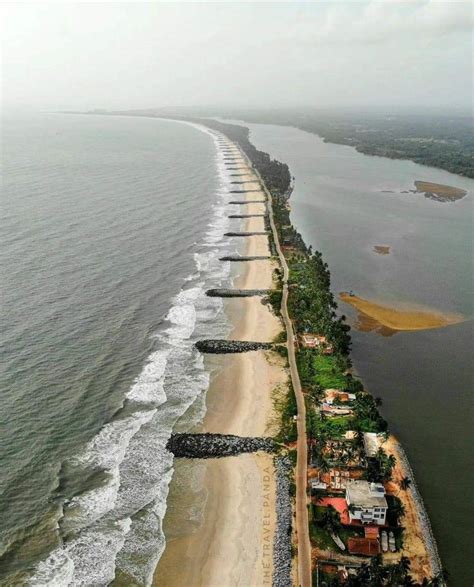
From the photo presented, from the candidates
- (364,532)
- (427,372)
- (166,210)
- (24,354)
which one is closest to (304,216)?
(166,210)

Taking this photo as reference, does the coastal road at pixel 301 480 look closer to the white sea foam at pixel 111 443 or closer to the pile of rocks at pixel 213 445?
the pile of rocks at pixel 213 445

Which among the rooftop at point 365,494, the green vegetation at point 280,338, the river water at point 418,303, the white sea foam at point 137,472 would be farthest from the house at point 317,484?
the green vegetation at point 280,338

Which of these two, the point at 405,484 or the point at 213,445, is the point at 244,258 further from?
the point at 405,484

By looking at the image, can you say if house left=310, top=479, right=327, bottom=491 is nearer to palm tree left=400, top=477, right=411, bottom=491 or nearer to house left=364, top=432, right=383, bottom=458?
house left=364, top=432, right=383, bottom=458

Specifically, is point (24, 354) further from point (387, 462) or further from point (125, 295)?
point (387, 462)

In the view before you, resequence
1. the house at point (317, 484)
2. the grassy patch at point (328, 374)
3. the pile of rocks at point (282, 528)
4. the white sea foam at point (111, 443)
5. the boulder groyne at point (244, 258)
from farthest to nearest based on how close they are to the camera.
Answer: the boulder groyne at point (244, 258), the grassy patch at point (328, 374), the white sea foam at point (111, 443), the house at point (317, 484), the pile of rocks at point (282, 528)

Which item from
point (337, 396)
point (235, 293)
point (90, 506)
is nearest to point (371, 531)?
point (337, 396)
